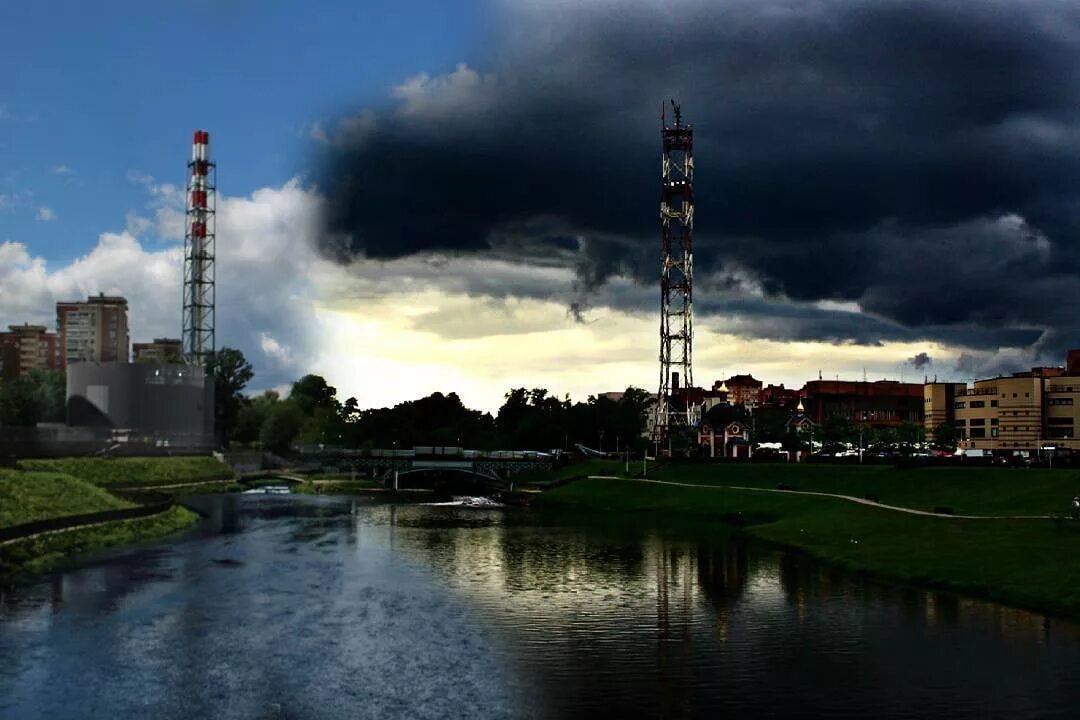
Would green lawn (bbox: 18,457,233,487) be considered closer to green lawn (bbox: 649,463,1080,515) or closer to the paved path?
the paved path

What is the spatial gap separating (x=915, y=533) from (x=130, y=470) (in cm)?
13171

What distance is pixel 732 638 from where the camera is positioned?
51.5m

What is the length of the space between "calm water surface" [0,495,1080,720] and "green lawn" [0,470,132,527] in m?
14.5

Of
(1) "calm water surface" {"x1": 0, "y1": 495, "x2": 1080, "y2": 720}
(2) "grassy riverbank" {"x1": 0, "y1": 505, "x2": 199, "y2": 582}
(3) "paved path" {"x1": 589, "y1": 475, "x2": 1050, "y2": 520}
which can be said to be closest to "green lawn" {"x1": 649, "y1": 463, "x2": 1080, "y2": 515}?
(3) "paved path" {"x1": 589, "y1": 475, "x2": 1050, "y2": 520}

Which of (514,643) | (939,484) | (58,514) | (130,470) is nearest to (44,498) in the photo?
(58,514)

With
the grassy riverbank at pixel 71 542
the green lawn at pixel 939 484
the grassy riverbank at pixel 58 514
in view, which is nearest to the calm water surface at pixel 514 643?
the grassy riverbank at pixel 71 542

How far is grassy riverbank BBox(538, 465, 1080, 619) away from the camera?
6284cm

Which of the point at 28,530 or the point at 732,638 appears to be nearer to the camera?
the point at 732,638

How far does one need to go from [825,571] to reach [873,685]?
→ 34.3 metres

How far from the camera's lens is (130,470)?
172125 mm

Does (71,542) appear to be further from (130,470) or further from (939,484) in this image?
(130,470)

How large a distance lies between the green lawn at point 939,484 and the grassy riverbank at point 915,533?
0.91 feet

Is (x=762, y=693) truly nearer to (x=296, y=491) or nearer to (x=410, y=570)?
(x=410, y=570)

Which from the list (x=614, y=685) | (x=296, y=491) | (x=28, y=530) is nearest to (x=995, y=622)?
(x=614, y=685)
